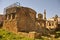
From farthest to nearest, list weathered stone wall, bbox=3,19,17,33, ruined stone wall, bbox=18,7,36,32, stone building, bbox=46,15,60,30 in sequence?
stone building, bbox=46,15,60,30 < ruined stone wall, bbox=18,7,36,32 < weathered stone wall, bbox=3,19,17,33

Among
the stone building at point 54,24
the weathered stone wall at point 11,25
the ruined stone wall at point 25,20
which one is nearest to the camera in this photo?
the weathered stone wall at point 11,25

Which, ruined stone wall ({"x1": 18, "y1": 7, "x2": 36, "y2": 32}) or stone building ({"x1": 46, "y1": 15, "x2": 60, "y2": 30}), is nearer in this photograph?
ruined stone wall ({"x1": 18, "y1": 7, "x2": 36, "y2": 32})

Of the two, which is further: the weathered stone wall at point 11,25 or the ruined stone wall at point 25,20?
the ruined stone wall at point 25,20

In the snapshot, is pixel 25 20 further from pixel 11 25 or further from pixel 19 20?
pixel 11 25

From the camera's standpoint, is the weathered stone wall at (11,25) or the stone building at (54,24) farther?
the stone building at (54,24)

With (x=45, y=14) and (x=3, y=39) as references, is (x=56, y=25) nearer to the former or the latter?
(x=45, y=14)

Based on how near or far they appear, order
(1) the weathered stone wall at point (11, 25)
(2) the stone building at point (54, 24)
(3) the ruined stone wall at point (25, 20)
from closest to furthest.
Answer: (1) the weathered stone wall at point (11, 25) → (3) the ruined stone wall at point (25, 20) → (2) the stone building at point (54, 24)

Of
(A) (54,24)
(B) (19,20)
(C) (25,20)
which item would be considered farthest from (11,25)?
(A) (54,24)

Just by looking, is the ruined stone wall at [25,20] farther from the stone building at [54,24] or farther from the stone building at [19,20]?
the stone building at [54,24]

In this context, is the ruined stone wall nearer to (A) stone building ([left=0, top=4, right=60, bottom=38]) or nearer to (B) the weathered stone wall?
(A) stone building ([left=0, top=4, right=60, bottom=38])

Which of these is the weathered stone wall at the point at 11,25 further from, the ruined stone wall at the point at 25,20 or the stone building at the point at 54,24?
the stone building at the point at 54,24

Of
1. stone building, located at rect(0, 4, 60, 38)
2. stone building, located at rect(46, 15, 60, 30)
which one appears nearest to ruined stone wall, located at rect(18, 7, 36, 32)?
stone building, located at rect(0, 4, 60, 38)

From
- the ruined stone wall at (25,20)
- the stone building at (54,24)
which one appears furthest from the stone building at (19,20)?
the stone building at (54,24)

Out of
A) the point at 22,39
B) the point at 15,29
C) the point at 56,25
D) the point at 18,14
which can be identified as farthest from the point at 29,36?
the point at 56,25
